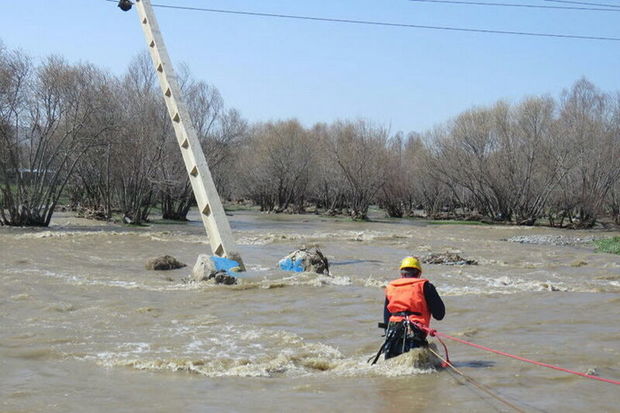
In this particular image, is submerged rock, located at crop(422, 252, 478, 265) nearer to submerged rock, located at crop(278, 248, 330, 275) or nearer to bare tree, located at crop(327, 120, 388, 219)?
submerged rock, located at crop(278, 248, 330, 275)

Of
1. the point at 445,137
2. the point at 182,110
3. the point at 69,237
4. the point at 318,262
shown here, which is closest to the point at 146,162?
the point at 69,237

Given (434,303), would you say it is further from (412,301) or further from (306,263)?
(306,263)

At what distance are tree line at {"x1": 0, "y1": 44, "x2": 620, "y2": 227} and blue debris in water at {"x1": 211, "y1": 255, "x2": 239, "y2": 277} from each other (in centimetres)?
1936

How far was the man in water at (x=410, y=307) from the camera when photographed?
7.58 metres

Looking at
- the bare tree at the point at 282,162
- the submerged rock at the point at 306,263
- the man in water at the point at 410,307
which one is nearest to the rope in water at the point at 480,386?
the man in water at the point at 410,307

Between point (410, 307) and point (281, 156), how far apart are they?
6418cm

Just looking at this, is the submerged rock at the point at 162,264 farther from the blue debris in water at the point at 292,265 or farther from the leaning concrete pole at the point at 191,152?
the blue debris in water at the point at 292,265

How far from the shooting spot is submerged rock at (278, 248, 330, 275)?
18.2 m

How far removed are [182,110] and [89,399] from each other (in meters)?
15.3

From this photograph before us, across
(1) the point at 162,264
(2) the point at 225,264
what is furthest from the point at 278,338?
(1) the point at 162,264

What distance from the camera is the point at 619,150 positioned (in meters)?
47.9

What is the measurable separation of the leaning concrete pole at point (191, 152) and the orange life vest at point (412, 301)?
1105 cm

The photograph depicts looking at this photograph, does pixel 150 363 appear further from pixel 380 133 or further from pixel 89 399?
pixel 380 133

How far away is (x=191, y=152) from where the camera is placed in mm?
20328
